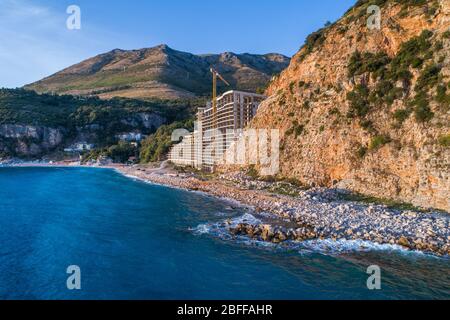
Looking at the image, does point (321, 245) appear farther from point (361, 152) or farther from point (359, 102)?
point (359, 102)

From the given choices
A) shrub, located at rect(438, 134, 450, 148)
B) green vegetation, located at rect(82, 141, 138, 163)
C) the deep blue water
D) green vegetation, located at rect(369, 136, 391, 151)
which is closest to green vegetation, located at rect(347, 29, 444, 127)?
green vegetation, located at rect(369, 136, 391, 151)

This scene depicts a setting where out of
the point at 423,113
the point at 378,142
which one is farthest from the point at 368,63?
the point at 423,113

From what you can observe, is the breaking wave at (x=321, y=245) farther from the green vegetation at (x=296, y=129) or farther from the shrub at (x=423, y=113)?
the green vegetation at (x=296, y=129)

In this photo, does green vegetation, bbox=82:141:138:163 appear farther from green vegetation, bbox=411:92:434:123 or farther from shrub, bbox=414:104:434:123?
shrub, bbox=414:104:434:123
